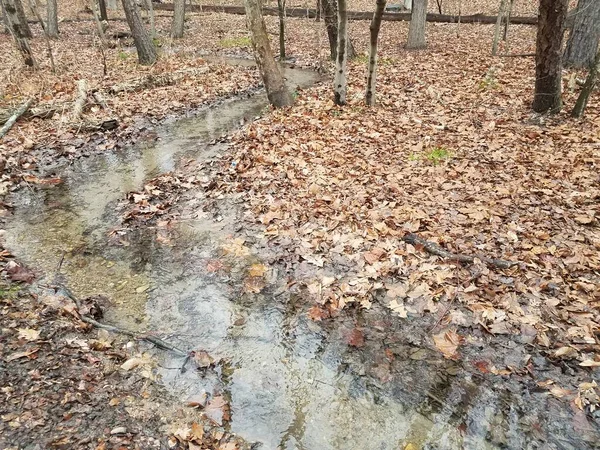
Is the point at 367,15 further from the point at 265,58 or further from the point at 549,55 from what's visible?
the point at 549,55

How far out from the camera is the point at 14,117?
374 inches

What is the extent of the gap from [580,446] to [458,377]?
98 centimetres

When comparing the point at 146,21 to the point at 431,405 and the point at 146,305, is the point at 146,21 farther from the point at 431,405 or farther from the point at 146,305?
the point at 431,405

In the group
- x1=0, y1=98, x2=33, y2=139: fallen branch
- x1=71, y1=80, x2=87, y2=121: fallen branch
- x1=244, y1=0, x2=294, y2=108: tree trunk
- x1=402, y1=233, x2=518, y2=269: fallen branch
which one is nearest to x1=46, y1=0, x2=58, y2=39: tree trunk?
x1=71, y1=80, x2=87, y2=121: fallen branch

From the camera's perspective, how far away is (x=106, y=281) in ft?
17.1

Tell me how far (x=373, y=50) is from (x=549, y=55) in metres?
3.20

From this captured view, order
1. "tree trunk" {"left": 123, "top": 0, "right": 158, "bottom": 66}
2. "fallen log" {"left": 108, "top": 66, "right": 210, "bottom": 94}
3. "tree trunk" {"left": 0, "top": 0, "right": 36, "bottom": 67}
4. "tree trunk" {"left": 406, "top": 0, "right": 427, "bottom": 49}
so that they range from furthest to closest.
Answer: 1. "tree trunk" {"left": 406, "top": 0, "right": 427, "bottom": 49}
2. "tree trunk" {"left": 123, "top": 0, "right": 158, "bottom": 66}
3. "tree trunk" {"left": 0, "top": 0, "right": 36, "bottom": 67}
4. "fallen log" {"left": 108, "top": 66, "right": 210, "bottom": 94}

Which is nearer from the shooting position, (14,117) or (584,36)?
(14,117)

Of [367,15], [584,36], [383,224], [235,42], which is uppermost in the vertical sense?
[367,15]

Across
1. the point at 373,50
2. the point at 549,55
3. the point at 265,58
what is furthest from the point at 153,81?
the point at 549,55

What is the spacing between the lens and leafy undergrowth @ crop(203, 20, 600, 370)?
4430mm

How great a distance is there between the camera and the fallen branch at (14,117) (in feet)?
29.7

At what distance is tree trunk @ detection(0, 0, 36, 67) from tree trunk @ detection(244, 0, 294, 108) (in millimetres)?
8187

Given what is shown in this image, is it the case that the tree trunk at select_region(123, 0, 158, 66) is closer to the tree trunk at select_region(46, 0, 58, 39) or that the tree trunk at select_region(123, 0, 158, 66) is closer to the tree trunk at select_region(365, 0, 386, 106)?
the tree trunk at select_region(46, 0, 58, 39)
